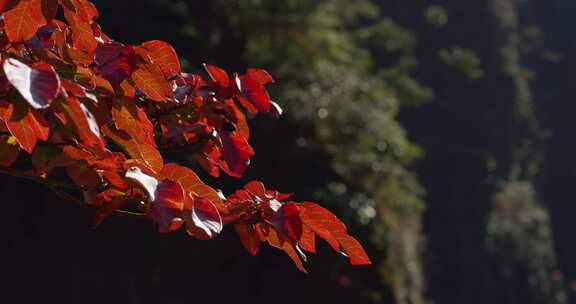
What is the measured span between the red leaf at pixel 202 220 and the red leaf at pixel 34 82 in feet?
0.84

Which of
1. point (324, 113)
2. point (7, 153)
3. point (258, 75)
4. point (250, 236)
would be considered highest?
point (258, 75)

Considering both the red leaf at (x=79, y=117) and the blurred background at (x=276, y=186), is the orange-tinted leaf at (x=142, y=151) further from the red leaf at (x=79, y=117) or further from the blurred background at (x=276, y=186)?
the blurred background at (x=276, y=186)

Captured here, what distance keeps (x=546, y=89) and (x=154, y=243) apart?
33.1 meters

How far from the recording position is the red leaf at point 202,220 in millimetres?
1101

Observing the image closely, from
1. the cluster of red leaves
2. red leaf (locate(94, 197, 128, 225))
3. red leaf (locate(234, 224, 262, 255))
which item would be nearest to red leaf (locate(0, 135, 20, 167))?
the cluster of red leaves

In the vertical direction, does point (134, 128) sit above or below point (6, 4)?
below

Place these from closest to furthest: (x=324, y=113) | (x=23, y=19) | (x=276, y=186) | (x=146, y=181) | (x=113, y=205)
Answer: (x=146, y=181)
(x=23, y=19)
(x=113, y=205)
(x=276, y=186)
(x=324, y=113)

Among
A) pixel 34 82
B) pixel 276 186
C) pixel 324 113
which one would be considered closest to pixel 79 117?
pixel 34 82

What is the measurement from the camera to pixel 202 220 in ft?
3.70

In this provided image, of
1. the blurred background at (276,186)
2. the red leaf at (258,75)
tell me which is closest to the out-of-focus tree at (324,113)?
the blurred background at (276,186)

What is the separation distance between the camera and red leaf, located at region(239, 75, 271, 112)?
156cm

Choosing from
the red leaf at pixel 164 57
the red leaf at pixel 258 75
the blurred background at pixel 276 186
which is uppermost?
the red leaf at pixel 258 75

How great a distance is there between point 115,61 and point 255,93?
0.32m

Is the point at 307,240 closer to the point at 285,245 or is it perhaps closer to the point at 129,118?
the point at 285,245
